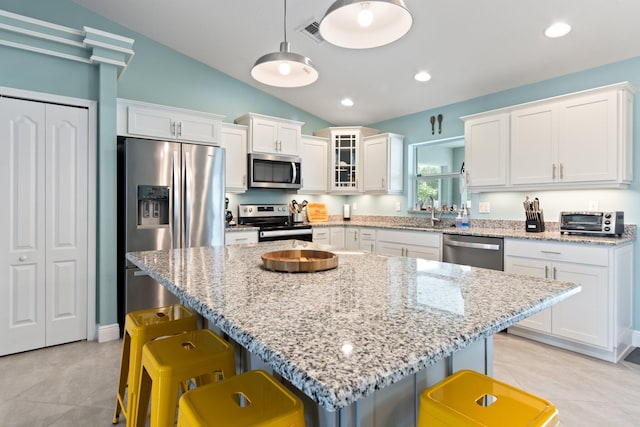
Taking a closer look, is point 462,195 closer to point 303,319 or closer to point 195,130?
point 195,130

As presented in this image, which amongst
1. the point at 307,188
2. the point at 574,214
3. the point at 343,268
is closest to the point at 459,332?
the point at 343,268

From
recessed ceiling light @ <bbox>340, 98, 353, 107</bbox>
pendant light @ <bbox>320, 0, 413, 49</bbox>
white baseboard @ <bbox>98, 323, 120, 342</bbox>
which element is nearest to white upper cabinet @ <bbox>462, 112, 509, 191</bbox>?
Result: recessed ceiling light @ <bbox>340, 98, 353, 107</bbox>

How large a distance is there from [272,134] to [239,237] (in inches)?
55.7

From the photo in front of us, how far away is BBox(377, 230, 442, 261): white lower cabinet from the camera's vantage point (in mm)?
3715

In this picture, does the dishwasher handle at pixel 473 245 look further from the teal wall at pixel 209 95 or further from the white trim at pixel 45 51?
the white trim at pixel 45 51

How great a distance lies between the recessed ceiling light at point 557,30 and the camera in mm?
2661

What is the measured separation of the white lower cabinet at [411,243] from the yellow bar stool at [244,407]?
2.54 meters

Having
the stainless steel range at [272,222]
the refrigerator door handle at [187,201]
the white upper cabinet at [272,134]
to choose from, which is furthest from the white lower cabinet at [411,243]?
the refrigerator door handle at [187,201]

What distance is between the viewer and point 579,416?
6.47 ft

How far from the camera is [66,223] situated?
2883 millimetres

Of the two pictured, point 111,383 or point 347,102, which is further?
point 347,102

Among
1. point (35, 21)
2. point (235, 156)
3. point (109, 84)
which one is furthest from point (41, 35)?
point (235, 156)

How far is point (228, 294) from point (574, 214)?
123 inches

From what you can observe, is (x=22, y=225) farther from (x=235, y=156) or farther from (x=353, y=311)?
(x=353, y=311)
